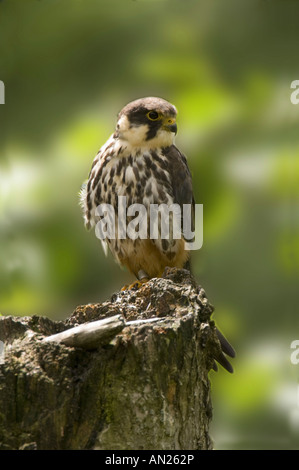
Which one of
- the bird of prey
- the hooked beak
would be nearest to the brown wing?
the bird of prey

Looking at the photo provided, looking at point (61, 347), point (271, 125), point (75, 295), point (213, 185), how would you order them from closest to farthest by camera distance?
point (61, 347)
point (75, 295)
point (213, 185)
point (271, 125)

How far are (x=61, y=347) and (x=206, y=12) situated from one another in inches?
121

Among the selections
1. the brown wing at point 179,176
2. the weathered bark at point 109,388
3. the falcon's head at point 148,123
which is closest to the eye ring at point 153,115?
the falcon's head at point 148,123

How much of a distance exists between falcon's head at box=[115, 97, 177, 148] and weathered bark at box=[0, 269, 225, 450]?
1.44 metres

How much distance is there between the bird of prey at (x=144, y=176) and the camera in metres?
3.00

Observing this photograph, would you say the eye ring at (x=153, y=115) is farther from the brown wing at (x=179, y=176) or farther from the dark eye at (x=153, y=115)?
the brown wing at (x=179, y=176)

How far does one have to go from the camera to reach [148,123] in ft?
9.83

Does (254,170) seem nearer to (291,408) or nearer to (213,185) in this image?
(213,185)

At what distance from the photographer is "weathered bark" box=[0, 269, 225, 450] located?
151cm

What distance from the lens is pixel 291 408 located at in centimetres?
367

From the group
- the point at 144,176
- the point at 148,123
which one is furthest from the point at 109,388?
the point at 148,123

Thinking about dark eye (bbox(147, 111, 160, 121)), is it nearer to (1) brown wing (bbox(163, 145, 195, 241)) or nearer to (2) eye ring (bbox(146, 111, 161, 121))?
(2) eye ring (bbox(146, 111, 161, 121))

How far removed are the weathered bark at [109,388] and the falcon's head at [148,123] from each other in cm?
144

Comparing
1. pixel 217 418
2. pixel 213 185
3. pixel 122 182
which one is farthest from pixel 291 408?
pixel 122 182
